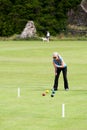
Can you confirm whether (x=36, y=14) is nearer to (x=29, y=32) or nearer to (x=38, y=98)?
(x=29, y=32)

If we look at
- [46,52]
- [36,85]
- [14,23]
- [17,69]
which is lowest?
[14,23]

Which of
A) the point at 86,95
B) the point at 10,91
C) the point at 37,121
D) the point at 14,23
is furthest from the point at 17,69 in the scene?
the point at 14,23

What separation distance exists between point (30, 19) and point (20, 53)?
37638mm

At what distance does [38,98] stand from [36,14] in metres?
66.2

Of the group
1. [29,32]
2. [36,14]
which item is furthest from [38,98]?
[36,14]

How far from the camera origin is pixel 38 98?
19.2 m

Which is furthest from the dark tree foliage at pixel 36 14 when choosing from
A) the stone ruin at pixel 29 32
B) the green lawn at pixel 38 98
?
the green lawn at pixel 38 98

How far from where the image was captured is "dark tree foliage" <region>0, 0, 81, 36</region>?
82.7m

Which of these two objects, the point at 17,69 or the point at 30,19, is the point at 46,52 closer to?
the point at 17,69

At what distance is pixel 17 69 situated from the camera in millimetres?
34250

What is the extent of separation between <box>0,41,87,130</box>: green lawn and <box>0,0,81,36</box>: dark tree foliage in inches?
1667

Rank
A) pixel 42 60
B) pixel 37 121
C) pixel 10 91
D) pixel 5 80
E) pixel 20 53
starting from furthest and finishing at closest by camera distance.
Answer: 1. pixel 20 53
2. pixel 42 60
3. pixel 5 80
4. pixel 10 91
5. pixel 37 121

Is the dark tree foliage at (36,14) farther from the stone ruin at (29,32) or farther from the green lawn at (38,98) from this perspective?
the green lawn at (38,98)

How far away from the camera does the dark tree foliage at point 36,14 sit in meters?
82.7
